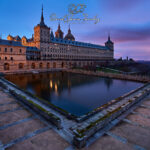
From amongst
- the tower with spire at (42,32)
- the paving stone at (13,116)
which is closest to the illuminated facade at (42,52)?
the tower with spire at (42,32)

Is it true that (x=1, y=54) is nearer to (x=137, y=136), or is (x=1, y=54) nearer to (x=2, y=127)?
(x=2, y=127)

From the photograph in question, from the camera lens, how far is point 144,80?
1350 inches

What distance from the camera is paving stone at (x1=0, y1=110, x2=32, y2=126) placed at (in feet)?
35.5

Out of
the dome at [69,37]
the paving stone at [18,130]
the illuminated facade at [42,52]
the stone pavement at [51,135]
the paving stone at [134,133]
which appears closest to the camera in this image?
the stone pavement at [51,135]

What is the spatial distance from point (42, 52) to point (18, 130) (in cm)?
6031

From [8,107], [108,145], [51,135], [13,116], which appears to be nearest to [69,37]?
[8,107]

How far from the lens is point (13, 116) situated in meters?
11.9

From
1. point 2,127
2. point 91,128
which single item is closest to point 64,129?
point 91,128

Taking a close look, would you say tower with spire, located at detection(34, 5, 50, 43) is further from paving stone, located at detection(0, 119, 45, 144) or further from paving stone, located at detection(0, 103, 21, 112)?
paving stone, located at detection(0, 119, 45, 144)

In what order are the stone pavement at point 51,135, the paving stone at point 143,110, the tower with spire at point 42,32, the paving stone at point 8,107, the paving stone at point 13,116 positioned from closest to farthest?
the stone pavement at point 51,135 < the paving stone at point 13,116 < the paving stone at point 143,110 < the paving stone at point 8,107 < the tower with spire at point 42,32

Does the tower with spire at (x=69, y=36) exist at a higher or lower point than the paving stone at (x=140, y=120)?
higher

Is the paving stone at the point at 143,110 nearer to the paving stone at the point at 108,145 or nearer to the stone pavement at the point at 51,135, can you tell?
the stone pavement at the point at 51,135

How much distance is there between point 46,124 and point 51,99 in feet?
29.9

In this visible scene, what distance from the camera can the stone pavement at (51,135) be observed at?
762cm
